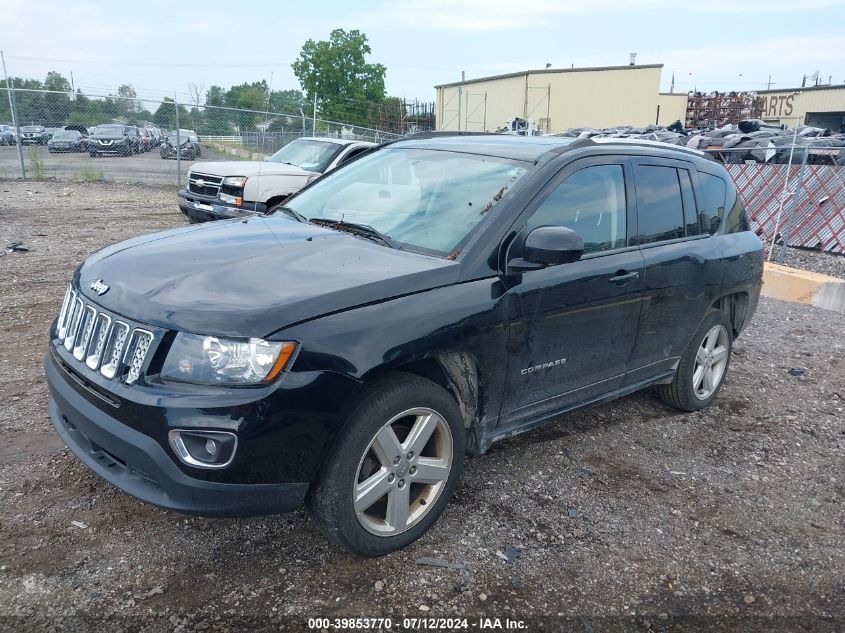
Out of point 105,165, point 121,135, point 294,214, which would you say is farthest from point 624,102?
point 294,214

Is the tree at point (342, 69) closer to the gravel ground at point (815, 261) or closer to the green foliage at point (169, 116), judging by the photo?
the green foliage at point (169, 116)

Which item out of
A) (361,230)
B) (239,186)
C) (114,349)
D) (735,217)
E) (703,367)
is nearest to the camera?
(114,349)

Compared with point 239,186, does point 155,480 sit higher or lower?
lower

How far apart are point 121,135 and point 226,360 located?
20977mm

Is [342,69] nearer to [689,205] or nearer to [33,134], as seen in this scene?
[33,134]

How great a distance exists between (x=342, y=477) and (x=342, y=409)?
284 mm

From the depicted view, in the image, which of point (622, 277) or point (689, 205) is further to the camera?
point (689, 205)

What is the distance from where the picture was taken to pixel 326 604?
8.62 feet

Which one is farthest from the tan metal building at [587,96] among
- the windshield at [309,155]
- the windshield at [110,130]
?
the windshield at [309,155]

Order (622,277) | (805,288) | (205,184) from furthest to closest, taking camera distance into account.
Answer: (205,184)
(805,288)
(622,277)

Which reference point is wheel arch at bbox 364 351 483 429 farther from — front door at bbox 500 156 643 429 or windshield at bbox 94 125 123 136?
windshield at bbox 94 125 123 136

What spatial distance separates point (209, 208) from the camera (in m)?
9.35

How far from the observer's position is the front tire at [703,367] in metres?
4.57

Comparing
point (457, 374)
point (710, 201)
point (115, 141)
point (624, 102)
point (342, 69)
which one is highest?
point (342, 69)
